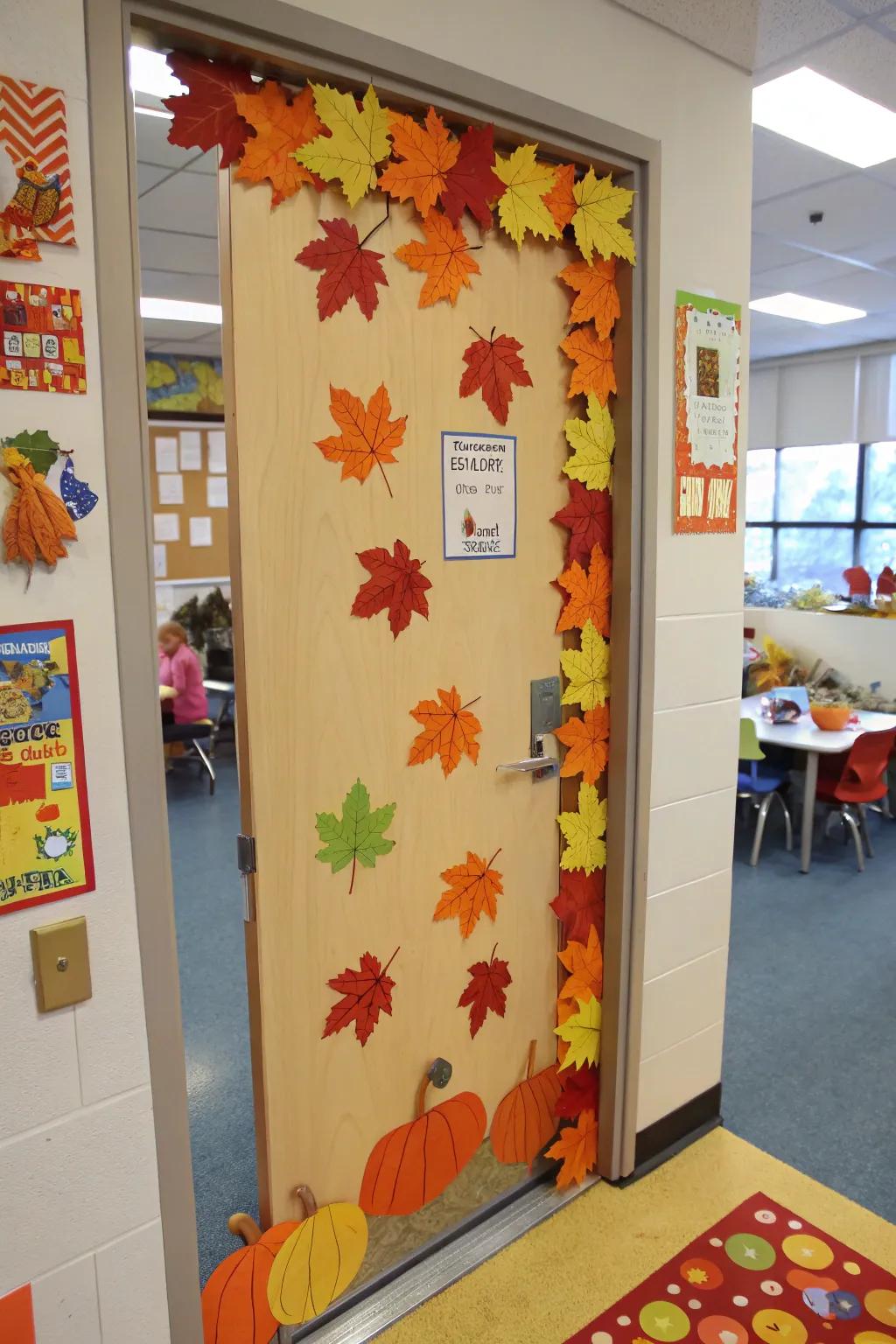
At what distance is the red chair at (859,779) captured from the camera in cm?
442

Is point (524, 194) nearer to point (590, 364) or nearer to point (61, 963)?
point (590, 364)

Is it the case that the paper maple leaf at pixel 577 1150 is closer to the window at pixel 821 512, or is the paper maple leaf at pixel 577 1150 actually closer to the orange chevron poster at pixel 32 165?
the orange chevron poster at pixel 32 165

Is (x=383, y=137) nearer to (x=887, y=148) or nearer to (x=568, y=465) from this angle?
(x=568, y=465)

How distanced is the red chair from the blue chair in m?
0.23

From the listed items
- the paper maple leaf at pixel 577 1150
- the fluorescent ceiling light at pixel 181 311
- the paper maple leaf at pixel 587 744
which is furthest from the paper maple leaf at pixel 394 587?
the fluorescent ceiling light at pixel 181 311

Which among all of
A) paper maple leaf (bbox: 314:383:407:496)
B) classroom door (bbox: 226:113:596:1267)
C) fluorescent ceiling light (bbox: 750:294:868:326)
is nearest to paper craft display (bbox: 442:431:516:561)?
classroom door (bbox: 226:113:596:1267)

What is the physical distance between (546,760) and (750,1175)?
1.25m

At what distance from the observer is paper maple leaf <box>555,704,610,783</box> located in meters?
2.15

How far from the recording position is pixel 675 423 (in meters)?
2.15

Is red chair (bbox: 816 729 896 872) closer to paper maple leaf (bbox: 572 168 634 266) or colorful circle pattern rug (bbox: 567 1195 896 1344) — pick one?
colorful circle pattern rug (bbox: 567 1195 896 1344)

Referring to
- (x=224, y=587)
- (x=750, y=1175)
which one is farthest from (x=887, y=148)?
(x=224, y=587)

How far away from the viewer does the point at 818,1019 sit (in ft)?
10.4

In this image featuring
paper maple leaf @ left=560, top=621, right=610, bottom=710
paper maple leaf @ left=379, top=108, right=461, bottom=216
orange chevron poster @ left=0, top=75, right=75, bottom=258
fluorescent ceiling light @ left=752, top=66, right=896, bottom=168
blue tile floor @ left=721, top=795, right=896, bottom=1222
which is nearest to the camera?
orange chevron poster @ left=0, top=75, right=75, bottom=258

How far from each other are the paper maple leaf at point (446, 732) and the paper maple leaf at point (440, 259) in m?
0.80
